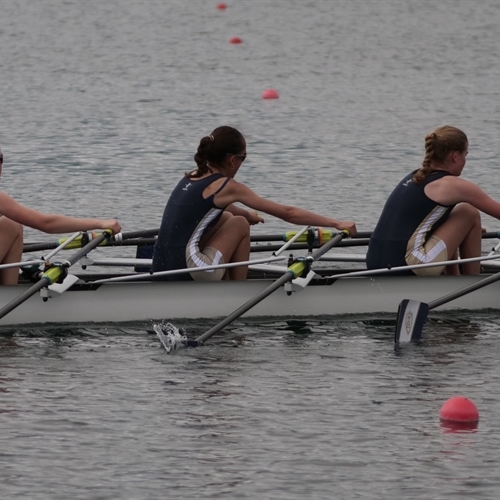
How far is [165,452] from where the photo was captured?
7.69 meters

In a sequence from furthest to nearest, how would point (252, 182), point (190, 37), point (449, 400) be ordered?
point (190, 37)
point (252, 182)
point (449, 400)

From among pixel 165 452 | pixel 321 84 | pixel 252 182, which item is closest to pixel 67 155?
pixel 252 182

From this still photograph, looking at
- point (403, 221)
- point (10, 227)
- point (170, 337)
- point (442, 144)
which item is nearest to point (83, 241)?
point (10, 227)

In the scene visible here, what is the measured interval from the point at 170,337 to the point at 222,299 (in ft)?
2.31

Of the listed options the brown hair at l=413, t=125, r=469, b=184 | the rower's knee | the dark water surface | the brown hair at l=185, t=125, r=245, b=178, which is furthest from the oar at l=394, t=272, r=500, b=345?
the rower's knee

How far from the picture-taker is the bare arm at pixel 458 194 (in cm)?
1012

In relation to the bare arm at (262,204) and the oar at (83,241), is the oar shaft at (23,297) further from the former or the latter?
the bare arm at (262,204)

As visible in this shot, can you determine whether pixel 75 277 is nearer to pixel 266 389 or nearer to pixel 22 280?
pixel 22 280

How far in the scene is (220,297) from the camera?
10.2 meters

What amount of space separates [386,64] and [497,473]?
2387 cm

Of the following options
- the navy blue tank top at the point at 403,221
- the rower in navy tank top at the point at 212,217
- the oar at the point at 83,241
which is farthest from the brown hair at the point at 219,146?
the navy blue tank top at the point at 403,221

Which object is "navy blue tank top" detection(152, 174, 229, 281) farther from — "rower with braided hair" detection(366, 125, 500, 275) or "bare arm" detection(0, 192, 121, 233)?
"rower with braided hair" detection(366, 125, 500, 275)

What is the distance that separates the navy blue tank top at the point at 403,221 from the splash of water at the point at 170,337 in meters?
1.65

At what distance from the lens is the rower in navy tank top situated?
391 inches
